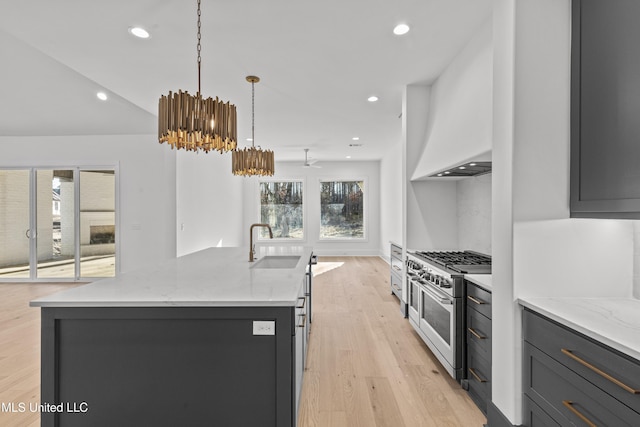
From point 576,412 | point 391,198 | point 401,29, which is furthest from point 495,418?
point 391,198

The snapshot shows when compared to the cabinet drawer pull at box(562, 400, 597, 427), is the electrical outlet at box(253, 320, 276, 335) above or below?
above

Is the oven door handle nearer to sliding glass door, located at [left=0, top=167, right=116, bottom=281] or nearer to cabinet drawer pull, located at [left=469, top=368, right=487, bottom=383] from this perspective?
cabinet drawer pull, located at [left=469, top=368, right=487, bottom=383]

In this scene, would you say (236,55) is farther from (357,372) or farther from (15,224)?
(15,224)

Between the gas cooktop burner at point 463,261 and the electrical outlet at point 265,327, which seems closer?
the electrical outlet at point 265,327

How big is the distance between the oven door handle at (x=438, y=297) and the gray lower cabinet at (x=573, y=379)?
2.54ft

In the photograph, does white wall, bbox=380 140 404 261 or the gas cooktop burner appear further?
white wall, bbox=380 140 404 261

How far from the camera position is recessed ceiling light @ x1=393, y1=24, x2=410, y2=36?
2.55 meters

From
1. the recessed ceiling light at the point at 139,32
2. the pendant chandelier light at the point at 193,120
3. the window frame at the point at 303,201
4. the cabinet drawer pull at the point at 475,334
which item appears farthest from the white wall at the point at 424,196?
the window frame at the point at 303,201

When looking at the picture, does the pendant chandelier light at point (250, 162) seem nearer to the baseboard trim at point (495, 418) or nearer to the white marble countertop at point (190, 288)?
the white marble countertop at point (190, 288)

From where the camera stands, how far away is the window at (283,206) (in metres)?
9.51

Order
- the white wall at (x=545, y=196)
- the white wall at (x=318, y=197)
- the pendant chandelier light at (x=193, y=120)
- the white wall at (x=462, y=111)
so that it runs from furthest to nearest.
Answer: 1. the white wall at (x=318, y=197)
2. the white wall at (x=462, y=111)
3. the pendant chandelier light at (x=193, y=120)
4. the white wall at (x=545, y=196)

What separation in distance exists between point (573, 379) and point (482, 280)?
2.87ft

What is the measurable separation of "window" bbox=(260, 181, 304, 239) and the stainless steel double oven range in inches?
248

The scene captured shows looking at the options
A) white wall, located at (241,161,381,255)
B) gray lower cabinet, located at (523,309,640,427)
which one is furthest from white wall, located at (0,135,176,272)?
gray lower cabinet, located at (523,309,640,427)
